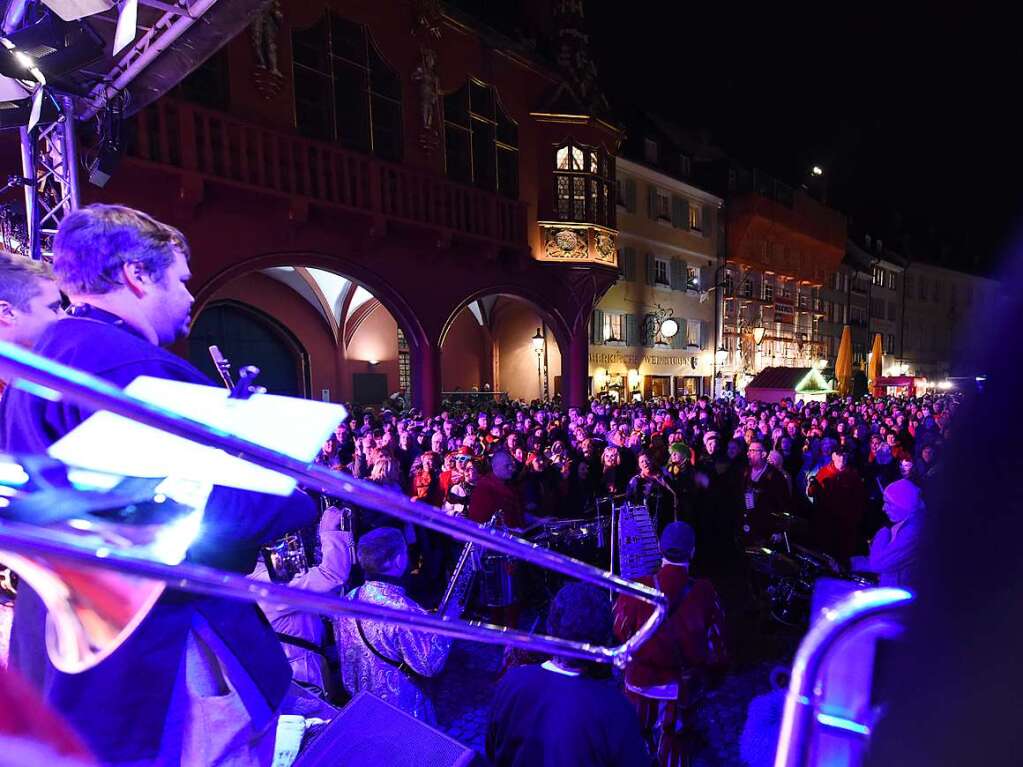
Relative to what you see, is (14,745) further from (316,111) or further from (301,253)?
(316,111)

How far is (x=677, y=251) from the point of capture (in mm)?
28109

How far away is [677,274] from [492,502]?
24.9 metres

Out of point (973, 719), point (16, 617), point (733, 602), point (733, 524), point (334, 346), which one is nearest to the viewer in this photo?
point (973, 719)

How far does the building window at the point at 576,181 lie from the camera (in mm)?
18141

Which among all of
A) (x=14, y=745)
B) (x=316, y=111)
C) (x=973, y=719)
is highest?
(x=316, y=111)

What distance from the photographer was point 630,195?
24797mm

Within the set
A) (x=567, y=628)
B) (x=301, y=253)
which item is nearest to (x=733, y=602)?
(x=567, y=628)

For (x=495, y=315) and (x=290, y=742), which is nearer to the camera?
(x=290, y=742)

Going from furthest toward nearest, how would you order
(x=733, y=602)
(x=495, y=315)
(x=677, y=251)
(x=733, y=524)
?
(x=677, y=251)
(x=495, y=315)
(x=733, y=524)
(x=733, y=602)

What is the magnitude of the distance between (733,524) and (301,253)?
412 inches

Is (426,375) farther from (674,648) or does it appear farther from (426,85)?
(674,648)

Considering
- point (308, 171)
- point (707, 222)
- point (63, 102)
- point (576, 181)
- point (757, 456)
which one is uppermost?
point (707, 222)

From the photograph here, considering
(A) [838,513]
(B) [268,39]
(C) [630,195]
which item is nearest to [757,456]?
(A) [838,513]

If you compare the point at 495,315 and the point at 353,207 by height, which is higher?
the point at 353,207
